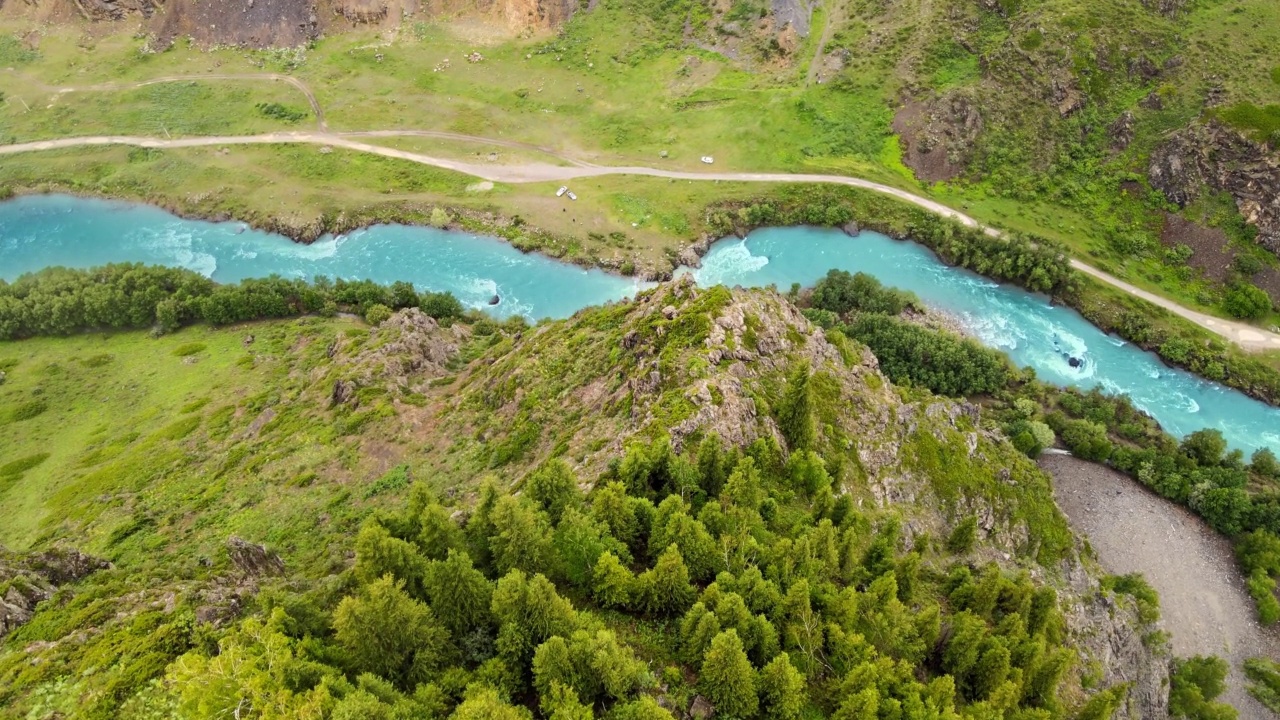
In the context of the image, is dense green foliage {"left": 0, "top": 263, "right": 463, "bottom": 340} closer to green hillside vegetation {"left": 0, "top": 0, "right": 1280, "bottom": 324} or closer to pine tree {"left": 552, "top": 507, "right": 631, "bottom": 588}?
green hillside vegetation {"left": 0, "top": 0, "right": 1280, "bottom": 324}

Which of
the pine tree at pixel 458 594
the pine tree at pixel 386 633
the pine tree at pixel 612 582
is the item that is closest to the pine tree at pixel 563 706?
the pine tree at pixel 458 594

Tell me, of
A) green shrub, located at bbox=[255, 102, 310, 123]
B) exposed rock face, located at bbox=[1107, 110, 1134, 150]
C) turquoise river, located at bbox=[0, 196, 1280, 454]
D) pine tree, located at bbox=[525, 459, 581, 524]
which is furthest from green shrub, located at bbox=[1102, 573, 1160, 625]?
green shrub, located at bbox=[255, 102, 310, 123]

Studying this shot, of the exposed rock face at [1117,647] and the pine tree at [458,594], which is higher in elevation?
the pine tree at [458,594]

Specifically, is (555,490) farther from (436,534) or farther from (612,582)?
(612,582)

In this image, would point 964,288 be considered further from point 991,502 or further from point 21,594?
point 21,594

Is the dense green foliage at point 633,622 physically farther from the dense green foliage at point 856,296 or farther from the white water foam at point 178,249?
the white water foam at point 178,249

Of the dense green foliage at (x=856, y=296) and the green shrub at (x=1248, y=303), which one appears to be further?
the dense green foliage at (x=856, y=296)

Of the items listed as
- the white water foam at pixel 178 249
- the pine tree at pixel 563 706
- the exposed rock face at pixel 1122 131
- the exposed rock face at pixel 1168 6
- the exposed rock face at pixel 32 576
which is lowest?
the exposed rock face at pixel 32 576

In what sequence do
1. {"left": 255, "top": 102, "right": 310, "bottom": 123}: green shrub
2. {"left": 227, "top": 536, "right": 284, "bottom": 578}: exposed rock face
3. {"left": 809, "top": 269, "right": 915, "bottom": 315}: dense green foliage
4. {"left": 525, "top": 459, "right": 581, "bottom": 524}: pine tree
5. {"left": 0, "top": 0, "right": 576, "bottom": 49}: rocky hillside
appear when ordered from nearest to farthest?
{"left": 525, "top": 459, "right": 581, "bottom": 524}: pine tree → {"left": 227, "top": 536, "right": 284, "bottom": 578}: exposed rock face → {"left": 809, "top": 269, "right": 915, "bottom": 315}: dense green foliage → {"left": 255, "top": 102, "right": 310, "bottom": 123}: green shrub → {"left": 0, "top": 0, "right": 576, "bottom": 49}: rocky hillside
